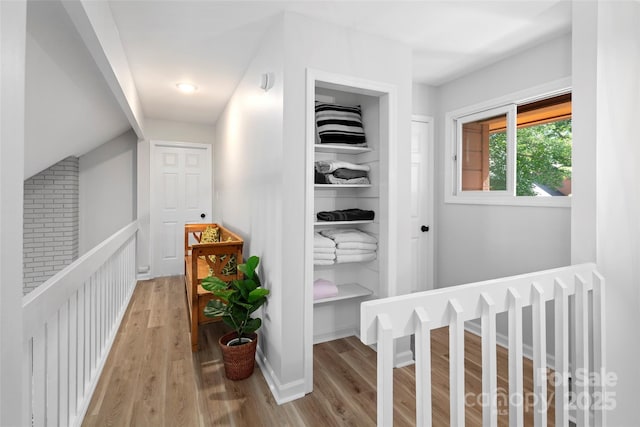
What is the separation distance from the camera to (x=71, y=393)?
1.65 m

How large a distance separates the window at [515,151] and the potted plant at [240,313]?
2125mm

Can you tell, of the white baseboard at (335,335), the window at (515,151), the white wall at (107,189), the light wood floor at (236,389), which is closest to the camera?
the light wood floor at (236,389)

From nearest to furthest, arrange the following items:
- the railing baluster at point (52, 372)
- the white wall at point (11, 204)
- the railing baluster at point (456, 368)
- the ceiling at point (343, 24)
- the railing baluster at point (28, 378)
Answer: the white wall at point (11, 204) < the railing baluster at point (456, 368) < the railing baluster at point (28, 378) < the railing baluster at point (52, 372) < the ceiling at point (343, 24)

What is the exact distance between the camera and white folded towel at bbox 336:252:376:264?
8.05 ft

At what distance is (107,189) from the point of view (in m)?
4.55

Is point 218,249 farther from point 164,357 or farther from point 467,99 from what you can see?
point 467,99

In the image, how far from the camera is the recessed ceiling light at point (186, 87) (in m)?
3.34

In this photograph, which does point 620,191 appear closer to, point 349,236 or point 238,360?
point 349,236

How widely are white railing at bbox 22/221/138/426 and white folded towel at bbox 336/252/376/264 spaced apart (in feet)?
5.35

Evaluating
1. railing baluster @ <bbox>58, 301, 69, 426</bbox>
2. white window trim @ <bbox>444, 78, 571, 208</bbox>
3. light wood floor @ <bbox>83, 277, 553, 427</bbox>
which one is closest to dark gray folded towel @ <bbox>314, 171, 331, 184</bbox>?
light wood floor @ <bbox>83, 277, 553, 427</bbox>

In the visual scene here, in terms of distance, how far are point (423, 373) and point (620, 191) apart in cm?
141

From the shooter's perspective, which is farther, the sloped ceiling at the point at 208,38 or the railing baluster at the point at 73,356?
the sloped ceiling at the point at 208,38

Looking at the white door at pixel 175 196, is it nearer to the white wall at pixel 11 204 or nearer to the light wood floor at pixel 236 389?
the light wood floor at pixel 236 389

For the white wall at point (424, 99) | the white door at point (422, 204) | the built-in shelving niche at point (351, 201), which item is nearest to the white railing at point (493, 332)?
the built-in shelving niche at point (351, 201)
